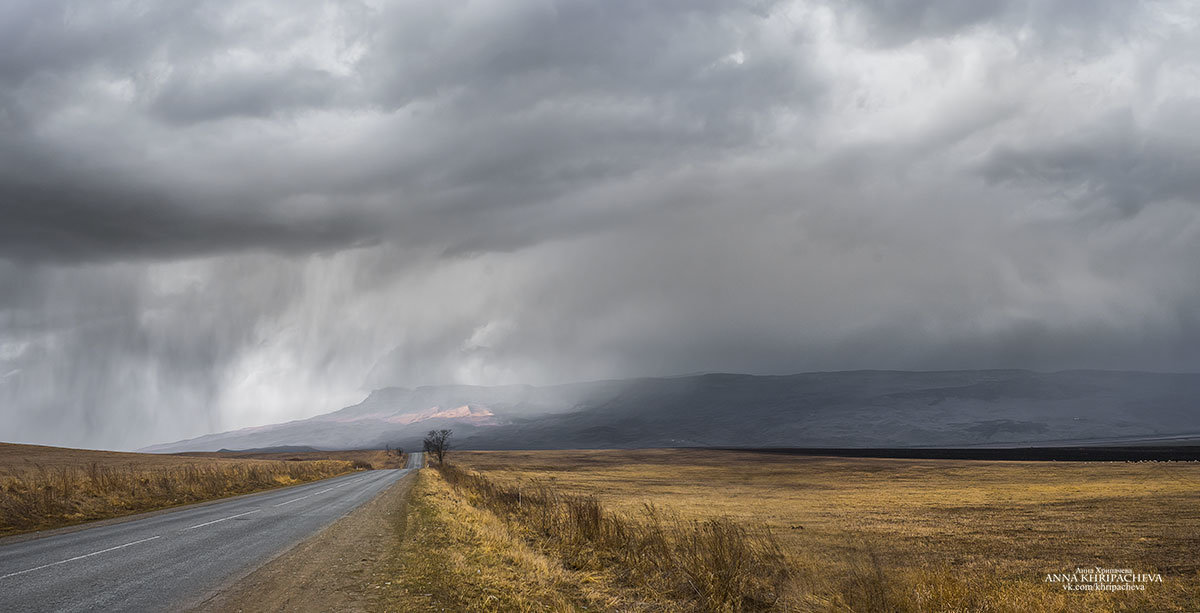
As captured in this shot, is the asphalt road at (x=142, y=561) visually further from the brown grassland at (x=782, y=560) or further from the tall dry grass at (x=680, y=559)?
the tall dry grass at (x=680, y=559)

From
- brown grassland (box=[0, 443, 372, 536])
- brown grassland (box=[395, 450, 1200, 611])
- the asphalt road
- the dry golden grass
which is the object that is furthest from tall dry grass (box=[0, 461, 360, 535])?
the dry golden grass

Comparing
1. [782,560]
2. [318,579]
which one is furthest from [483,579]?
[782,560]

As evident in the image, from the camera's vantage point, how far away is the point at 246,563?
14.4 metres

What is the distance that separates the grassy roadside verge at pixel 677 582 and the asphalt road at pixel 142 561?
3.67 metres

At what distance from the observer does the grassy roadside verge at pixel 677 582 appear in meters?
10.7

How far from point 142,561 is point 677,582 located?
1205 centimetres

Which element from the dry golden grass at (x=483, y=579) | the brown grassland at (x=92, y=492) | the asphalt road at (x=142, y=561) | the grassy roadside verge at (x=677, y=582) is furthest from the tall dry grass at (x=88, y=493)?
the grassy roadside verge at (x=677, y=582)

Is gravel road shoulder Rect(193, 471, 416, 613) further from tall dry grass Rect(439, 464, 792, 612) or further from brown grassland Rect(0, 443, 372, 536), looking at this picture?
brown grassland Rect(0, 443, 372, 536)

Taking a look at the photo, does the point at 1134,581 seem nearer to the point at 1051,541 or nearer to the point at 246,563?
the point at 1051,541

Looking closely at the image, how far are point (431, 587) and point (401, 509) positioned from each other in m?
18.5

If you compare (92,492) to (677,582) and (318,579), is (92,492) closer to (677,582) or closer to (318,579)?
(318,579)

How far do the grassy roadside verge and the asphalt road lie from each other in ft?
12.0

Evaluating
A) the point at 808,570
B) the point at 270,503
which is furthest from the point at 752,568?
the point at 270,503

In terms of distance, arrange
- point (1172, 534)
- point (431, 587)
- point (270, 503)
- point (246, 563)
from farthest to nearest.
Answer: point (270, 503)
point (1172, 534)
point (246, 563)
point (431, 587)
